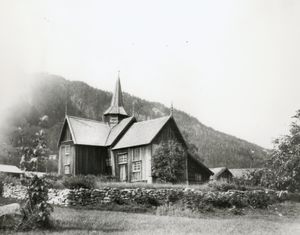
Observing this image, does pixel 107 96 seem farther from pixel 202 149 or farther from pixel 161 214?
pixel 161 214

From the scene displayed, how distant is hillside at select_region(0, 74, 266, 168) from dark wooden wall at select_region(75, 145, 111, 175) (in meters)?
26.8

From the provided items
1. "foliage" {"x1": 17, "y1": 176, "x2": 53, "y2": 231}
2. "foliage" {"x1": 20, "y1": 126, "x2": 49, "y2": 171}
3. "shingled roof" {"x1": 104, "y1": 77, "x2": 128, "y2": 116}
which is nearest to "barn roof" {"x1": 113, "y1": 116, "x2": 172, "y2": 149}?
"shingled roof" {"x1": 104, "y1": 77, "x2": 128, "y2": 116}

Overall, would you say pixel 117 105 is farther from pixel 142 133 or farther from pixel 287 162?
pixel 287 162

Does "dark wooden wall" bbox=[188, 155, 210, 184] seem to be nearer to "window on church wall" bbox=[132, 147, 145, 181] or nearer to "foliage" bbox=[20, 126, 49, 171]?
"window on church wall" bbox=[132, 147, 145, 181]

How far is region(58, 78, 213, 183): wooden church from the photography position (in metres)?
37.7

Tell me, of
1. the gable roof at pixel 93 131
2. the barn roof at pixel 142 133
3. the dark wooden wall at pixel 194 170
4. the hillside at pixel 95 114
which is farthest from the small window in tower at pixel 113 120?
the hillside at pixel 95 114

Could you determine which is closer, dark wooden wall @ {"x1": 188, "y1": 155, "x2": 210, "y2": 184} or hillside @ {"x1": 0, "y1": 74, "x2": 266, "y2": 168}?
dark wooden wall @ {"x1": 188, "y1": 155, "x2": 210, "y2": 184}

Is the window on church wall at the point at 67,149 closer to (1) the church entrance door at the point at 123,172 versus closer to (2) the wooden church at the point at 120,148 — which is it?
(2) the wooden church at the point at 120,148

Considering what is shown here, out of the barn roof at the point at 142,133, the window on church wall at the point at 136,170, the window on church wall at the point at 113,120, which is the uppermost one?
the window on church wall at the point at 113,120

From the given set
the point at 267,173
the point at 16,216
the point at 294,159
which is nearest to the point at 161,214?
the point at 16,216

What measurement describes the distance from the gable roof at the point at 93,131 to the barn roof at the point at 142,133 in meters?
1.08

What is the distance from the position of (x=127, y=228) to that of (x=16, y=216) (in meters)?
4.04

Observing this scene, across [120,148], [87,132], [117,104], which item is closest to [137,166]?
[120,148]

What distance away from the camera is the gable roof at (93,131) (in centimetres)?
4053
